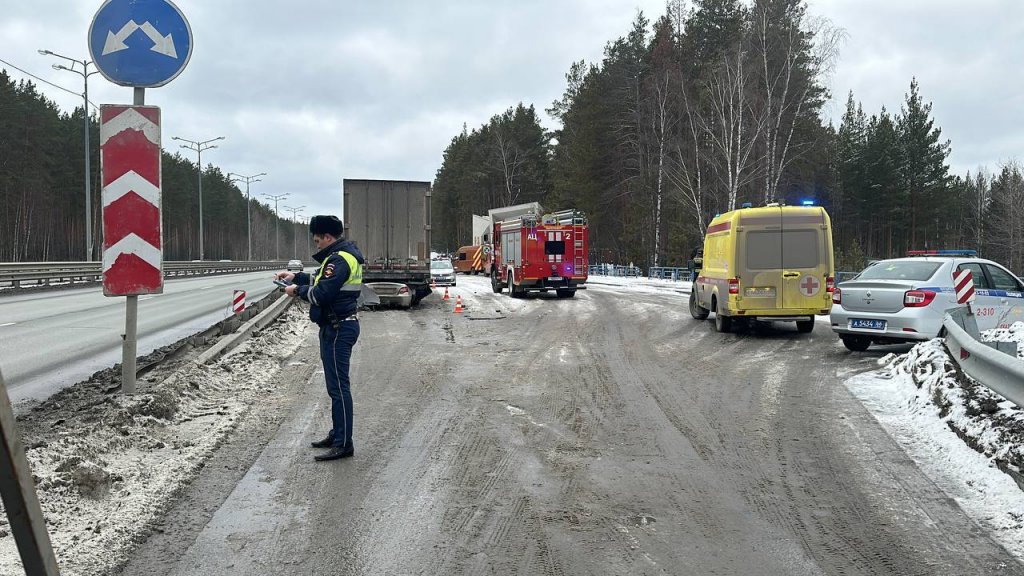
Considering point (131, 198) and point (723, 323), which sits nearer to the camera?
point (131, 198)

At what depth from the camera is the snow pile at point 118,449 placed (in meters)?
3.96

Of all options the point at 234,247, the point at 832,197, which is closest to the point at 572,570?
the point at 832,197

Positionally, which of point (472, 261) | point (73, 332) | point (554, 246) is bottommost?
point (73, 332)

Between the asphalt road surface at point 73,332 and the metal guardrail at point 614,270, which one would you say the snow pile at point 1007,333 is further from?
the metal guardrail at point 614,270

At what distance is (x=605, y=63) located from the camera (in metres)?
56.7

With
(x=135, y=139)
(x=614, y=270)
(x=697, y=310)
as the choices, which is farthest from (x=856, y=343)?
(x=614, y=270)

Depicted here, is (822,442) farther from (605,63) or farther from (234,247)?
(234,247)

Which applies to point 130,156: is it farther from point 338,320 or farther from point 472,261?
point 472,261

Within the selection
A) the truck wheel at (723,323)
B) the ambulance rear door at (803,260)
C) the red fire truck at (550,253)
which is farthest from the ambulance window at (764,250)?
the red fire truck at (550,253)

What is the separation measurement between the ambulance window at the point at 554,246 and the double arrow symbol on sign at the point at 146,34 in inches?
795

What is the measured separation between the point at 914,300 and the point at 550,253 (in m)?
16.0

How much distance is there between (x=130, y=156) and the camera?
6695 millimetres

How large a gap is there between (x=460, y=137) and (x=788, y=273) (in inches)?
3904

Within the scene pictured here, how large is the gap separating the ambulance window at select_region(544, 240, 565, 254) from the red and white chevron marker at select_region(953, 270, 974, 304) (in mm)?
15902
